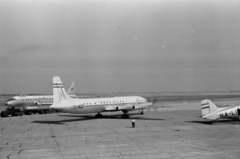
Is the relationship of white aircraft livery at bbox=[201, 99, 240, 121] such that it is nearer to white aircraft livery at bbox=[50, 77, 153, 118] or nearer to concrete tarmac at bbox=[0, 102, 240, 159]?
concrete tarmac at bbox=[0, 102, 240, 159]

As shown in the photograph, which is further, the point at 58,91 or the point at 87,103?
the point at 87,103

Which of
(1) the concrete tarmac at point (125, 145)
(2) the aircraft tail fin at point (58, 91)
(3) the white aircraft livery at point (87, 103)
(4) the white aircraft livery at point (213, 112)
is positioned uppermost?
(2) the aircraft tail fin at point (58, 91)

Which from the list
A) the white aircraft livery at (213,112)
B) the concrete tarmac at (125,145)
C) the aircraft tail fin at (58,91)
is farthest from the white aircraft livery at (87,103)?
the white aircraft livery at (213,112)

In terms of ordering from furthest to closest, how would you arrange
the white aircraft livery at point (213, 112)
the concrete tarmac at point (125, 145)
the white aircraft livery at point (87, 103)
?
the white aircraft livery at point (87, 103)
the white aircraft livery at point (213, 112)
the concrete tarmac at point (125, 145)

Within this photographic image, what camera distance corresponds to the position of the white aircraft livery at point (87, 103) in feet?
127

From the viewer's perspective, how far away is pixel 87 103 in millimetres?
42219

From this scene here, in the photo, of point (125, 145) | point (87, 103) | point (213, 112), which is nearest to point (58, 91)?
point (87, 103)

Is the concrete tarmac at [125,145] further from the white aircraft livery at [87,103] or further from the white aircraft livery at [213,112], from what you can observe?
the white aircraft livery at [87,103]

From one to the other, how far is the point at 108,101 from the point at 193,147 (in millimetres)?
26233

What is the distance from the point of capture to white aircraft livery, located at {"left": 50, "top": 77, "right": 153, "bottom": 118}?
38844mm

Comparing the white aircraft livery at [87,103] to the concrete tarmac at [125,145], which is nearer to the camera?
the concrete tarmac at [125,145]

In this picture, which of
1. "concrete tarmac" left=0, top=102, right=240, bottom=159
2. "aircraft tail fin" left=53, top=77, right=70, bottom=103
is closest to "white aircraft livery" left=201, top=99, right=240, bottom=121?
"concrete tarmac" left=0, top=102, right=240, bottom=159

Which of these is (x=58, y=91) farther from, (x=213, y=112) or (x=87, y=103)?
(x=213, y=112)

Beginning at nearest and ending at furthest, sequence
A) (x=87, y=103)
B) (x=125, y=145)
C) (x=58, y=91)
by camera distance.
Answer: (x=125, y=145), (x=58, y=91), (x=87, y=103)
